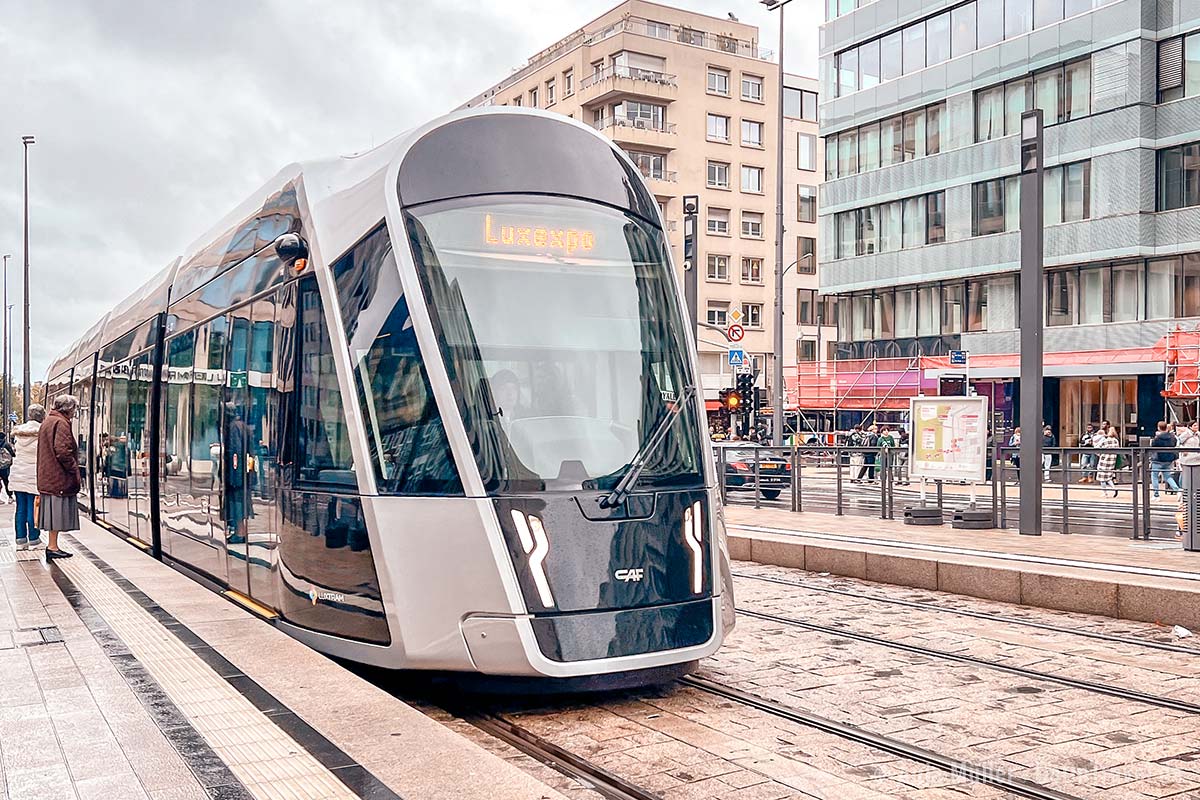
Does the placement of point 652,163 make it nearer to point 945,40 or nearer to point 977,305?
point 945,40

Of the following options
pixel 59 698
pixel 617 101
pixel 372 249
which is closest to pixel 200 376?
pixel 372 249

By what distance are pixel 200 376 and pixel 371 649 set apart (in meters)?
4.93

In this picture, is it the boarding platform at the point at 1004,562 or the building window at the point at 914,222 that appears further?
the building window at the point at 914,222

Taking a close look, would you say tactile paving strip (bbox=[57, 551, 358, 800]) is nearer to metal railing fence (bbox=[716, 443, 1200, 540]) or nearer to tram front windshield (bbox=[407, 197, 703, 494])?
tram front windshield (bbox=[407, 197, 703, 494])

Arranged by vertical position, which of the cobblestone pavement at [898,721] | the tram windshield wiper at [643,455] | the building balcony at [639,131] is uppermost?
the building balcony at [639,131]

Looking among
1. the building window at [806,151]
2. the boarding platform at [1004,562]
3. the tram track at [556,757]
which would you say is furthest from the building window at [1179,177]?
the tram track at [556,757]

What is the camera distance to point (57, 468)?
38.9 feet

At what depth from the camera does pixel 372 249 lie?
726cm

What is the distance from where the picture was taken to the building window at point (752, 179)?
226 ft

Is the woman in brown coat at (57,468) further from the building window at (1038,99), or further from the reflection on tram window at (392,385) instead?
the building window at (1038,99)

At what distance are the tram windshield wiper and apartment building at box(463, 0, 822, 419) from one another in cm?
5476

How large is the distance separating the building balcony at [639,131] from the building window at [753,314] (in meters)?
9.51

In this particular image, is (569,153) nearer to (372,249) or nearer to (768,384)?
(372,249)

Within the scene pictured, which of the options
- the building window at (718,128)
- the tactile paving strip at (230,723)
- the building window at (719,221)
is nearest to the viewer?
the tactile paving strip at (230,723)
